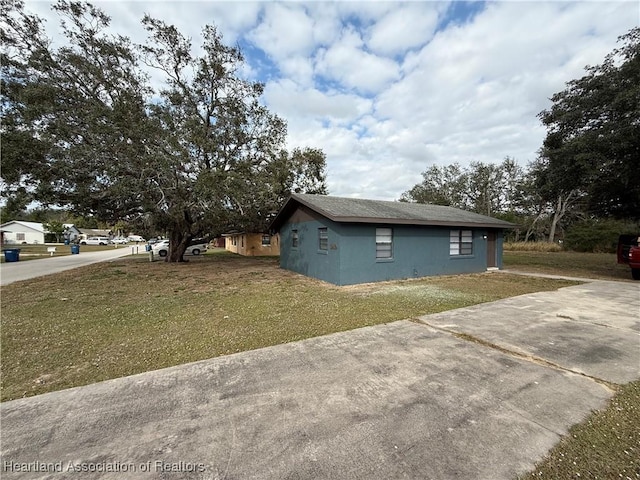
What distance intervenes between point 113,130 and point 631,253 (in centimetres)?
1923

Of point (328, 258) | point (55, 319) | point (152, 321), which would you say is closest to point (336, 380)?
point (152, 321)

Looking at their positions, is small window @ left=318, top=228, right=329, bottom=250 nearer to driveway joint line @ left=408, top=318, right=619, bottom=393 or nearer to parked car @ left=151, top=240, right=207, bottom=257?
driveway joint line @ left=408, top=318, right=619, bottom=393

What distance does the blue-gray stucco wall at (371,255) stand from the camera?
31.8 feet

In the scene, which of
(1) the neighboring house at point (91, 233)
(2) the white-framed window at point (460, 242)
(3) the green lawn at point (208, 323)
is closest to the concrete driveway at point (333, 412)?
(3) the green lawn at point (208, 323)

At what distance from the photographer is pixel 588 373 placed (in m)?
3.38

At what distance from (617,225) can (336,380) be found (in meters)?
33.4

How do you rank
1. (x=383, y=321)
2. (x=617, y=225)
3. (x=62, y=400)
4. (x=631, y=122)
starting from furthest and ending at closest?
(x=617, y=225)
(x=631, y=122)
(x=383, y=321)
(x=62, y=400)

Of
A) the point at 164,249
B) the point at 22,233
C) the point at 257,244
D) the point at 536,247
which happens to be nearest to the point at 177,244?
the point at 164,249

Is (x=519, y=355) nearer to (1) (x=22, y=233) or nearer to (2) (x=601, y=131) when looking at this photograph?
(2) (x=601, y=131)

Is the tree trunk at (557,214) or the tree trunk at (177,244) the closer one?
the tree trunk at (177,244)

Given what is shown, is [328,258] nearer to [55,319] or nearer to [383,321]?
[383,321]

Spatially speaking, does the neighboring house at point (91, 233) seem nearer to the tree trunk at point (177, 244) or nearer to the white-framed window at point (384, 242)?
the tree trunk at point (177, 244)

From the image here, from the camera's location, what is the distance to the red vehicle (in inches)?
400

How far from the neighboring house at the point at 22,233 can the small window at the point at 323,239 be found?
59.6 meters
